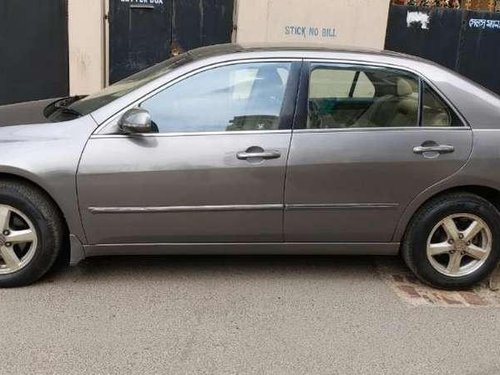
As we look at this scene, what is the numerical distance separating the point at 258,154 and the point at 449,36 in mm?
6650

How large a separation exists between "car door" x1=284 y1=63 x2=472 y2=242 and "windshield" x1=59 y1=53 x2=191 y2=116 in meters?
0.94

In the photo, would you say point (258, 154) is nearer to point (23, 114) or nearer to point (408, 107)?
point (408, 107)

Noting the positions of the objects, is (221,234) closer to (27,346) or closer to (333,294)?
(333,294)

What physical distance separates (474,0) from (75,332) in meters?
8.37

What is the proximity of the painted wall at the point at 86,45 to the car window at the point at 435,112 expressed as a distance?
5.61 m

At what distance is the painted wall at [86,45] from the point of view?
8578mm

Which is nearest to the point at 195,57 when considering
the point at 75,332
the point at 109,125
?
the point at 109,125

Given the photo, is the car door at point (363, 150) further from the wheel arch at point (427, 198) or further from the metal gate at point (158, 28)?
the metal gate at point (158, 28)

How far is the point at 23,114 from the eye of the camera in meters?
4.41

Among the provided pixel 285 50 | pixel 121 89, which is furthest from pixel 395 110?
pixel 121 89

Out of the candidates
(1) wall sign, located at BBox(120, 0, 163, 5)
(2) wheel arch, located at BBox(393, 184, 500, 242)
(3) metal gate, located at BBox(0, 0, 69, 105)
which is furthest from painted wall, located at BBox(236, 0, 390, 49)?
(2) wheel arch, located at BBox(393, 184, 500, 242)

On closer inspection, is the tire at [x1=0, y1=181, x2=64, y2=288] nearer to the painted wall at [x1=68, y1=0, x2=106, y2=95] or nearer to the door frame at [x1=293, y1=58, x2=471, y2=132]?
the door frame at [x1=293, y1=58, x2=471, y2=132]

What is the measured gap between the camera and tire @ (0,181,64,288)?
13.2 ft

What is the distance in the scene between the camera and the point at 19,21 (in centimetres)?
855
